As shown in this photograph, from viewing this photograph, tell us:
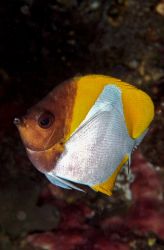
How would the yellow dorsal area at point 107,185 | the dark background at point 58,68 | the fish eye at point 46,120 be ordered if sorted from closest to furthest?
the fish eye at point 46,120 < the yellow dorsal area at point 107,185 < the dark background at point 58,68

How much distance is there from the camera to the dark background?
324 centimetres

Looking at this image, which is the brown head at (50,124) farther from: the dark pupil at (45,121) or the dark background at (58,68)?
the dark background at (58,68)

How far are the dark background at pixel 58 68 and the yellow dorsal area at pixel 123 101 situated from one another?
1.74 m

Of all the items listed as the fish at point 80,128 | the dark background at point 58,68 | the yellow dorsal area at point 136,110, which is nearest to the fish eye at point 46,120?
the fish at point 80,128

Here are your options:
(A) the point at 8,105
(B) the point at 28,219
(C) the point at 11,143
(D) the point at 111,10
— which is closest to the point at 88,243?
(B) the point at 28,219

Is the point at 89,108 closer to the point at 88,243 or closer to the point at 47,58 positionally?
the point at 88,243

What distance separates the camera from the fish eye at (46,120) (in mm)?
1267

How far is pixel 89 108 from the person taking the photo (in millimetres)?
1307

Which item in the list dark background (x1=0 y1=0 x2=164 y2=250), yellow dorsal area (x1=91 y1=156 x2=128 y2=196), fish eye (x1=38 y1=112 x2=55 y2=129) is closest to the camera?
fish eye (x1=38 y1=112 x2=55 y2=129)

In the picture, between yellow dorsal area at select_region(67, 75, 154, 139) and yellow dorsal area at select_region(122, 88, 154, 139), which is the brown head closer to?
yellow dorsal area at select_region(67, 75, 154, 139)

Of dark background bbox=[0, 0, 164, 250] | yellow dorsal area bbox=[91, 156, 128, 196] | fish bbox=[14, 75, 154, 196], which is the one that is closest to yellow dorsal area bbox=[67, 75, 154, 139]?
fish bbox=[14, 75, 154, 196]

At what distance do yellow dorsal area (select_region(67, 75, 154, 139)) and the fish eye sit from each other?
0.08m

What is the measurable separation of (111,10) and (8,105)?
165 cm

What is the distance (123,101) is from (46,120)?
1.04 feet
